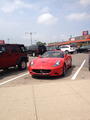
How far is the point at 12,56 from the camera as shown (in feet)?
28.7

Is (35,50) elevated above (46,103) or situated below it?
above

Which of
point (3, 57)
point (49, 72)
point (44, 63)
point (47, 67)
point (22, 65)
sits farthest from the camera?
point (22, 65)

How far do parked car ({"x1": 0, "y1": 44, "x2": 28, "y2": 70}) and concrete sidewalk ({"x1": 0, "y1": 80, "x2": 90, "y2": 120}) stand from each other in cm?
331

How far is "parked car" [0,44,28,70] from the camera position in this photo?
8094 millimetres

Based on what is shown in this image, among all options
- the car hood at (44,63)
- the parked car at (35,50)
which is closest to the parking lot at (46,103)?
the car hood at (44,63)

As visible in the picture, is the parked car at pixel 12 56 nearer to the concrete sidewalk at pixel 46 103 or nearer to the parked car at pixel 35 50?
the concrete sidewalk at pixel 46 103

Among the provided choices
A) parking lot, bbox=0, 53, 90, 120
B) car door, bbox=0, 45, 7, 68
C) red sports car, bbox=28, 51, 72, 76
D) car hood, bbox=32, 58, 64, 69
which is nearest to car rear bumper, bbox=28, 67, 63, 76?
red sports car, bbox=28, 51, 72, 76

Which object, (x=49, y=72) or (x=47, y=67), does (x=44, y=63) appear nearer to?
(x=47, y=67)

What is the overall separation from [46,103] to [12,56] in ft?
18.2

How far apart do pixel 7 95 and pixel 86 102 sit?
2.51 m

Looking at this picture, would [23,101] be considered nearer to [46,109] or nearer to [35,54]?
[46,109]

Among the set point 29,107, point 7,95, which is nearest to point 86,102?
point 29,107

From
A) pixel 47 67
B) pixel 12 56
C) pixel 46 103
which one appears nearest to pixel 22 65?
pixel 12 56

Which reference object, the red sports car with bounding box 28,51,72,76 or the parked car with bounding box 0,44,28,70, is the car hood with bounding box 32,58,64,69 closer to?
the red sports car with bounding box 28,51,72,76
